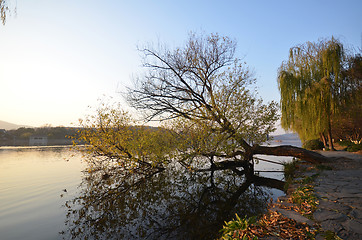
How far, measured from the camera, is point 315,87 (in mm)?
12664

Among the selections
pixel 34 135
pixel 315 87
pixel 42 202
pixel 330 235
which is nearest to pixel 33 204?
pixel 42 202

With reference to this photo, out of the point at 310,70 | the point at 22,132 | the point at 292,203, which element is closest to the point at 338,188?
the point at 292,203

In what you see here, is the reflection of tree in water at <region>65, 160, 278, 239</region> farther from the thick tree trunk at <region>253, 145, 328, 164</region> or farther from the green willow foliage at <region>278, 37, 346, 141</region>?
the green willow foliage at <region>278, 37, 346, 141</region>

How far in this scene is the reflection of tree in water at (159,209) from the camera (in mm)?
3547

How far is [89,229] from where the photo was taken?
3.65 meters

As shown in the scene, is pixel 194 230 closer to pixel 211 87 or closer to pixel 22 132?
pixel 211 87

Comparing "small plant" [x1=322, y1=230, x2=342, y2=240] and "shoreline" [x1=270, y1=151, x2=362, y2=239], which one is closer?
"small plant" [x1=322, y1=230, x2=342, y2=240]

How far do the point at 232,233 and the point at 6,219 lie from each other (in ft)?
16.0

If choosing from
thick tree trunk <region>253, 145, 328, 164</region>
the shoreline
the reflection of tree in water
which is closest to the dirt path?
the shoreline

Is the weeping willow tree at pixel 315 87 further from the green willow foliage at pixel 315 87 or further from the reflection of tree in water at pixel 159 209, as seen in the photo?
the reflection of tree in water at pixel 159 209

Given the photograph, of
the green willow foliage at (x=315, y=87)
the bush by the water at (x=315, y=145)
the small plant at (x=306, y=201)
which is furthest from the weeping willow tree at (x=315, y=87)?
the small plant at (x=306, y=201)

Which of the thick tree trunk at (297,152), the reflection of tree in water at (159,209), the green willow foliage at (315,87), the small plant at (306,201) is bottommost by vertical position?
the reflection of tree in water at (159,209)

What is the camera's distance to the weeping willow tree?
1252cm

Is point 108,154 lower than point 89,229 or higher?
higher
